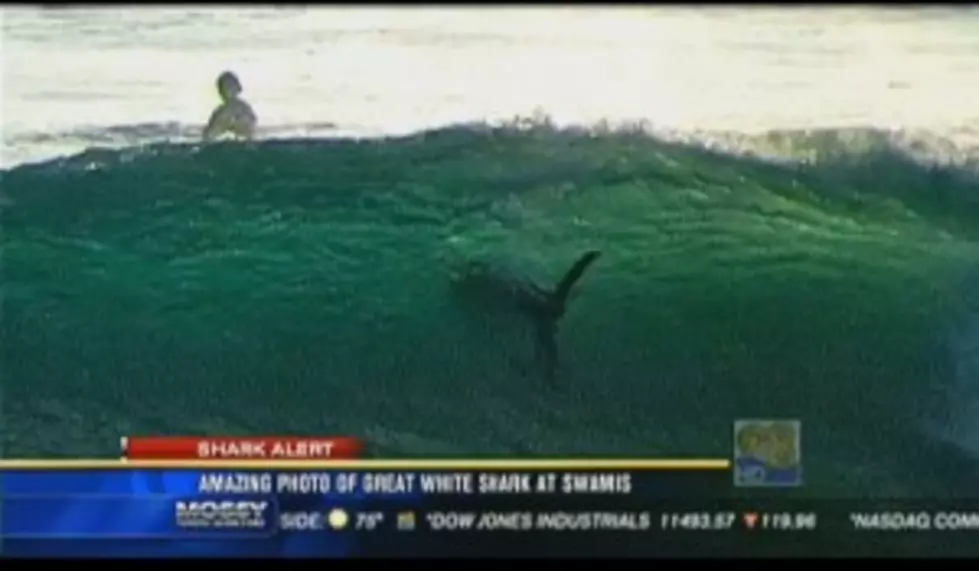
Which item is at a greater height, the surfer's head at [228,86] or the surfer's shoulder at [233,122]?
the surfer's head at [228,86]

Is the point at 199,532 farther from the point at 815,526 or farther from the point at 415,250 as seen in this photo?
the point at 815,526

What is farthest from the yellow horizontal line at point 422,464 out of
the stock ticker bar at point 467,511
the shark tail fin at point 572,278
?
the shark tail fin at point 572,278

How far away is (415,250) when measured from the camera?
51.5 inches

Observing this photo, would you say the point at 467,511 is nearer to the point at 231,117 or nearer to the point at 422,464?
the point at 422,464

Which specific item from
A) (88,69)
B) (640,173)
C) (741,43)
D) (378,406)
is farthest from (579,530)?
(88,69)

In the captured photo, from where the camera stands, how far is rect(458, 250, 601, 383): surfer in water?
4.28 feet

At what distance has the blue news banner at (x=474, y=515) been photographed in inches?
51.3

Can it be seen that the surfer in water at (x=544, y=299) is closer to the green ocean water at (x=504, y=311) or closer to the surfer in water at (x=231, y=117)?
the green ocean water at (x=504, y=311)

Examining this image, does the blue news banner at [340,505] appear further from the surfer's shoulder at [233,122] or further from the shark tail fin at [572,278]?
the surfer's shoulder at [233,122]
